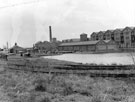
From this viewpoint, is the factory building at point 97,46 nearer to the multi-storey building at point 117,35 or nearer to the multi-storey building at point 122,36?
the multi-storey building at point 122,36

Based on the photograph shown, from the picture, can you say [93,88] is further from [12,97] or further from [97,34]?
[97,34]

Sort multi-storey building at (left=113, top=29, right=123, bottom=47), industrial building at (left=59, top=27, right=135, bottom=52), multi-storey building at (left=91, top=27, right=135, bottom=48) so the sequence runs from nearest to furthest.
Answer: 1. industrial building at (left=59, top=27, right=135, bottom=52)
2. multi-storey building at (left=91, top=27, right=135, bottom=48)
3. multi-storey building at (left=113, top=29, right=123, bottom=47)

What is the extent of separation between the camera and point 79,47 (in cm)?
8475

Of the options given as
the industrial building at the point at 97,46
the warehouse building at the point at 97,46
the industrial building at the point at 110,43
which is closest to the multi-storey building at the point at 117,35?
the industrial building at the point at 110,43

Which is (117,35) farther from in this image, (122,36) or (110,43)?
(110,43)

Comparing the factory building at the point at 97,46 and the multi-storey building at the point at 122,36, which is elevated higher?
the multi-storey building at the point at 122,36

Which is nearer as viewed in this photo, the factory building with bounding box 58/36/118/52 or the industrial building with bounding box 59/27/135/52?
the factory building with bounding box 58/36/118/52

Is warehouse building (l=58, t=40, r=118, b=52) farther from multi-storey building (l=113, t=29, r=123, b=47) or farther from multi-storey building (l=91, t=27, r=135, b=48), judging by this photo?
multi-storey building (l=113, t=29, r=123, b=47)

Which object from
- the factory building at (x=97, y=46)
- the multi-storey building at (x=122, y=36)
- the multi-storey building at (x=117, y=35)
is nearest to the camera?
the factory building at (x=97, y=46)

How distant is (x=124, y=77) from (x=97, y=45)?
69.2 metres

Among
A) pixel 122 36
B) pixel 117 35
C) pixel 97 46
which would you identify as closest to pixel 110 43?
pixel 97 46

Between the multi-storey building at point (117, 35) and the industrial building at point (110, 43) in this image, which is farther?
the multi-storey building at point (117, 35)

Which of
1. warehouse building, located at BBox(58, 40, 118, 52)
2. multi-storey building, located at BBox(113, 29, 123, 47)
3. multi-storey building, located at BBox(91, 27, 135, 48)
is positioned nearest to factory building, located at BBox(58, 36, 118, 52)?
warehouse building, located at BBox(58, 40, 118, 52)

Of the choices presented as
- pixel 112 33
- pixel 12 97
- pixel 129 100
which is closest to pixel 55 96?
pixel 12 97
